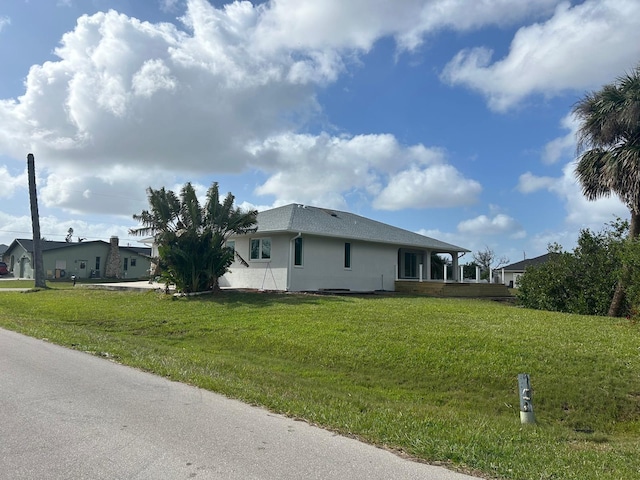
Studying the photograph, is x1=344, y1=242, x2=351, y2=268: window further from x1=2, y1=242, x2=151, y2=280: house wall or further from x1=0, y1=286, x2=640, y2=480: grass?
x1=2, y1=242, x2=151, y2=280: house wall

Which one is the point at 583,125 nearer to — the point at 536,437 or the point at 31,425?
the point at 536,437

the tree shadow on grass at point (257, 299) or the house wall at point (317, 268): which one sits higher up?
the house wall at point (317, 268)

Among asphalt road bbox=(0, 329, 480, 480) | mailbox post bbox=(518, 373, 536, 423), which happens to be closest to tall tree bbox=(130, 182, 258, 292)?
asphalt road bbox=(0, 329, 480, 480)

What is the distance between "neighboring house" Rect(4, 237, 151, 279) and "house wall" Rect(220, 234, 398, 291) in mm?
24964

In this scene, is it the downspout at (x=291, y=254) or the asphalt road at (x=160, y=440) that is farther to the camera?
the downspout at (x=291, y=254)

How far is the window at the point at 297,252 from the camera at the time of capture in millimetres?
22625

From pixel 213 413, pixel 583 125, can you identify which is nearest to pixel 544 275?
pixel 583 125

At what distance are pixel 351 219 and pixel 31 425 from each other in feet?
81.1

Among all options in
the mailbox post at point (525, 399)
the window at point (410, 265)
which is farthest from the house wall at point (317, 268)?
the mailbox post at point (525, 399)

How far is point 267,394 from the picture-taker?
23.3ft

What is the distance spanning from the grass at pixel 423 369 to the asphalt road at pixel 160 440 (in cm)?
49

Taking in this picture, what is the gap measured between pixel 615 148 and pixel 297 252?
12991 millimetres

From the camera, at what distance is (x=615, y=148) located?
16812 millimetres

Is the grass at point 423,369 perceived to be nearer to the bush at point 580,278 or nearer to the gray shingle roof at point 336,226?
the bush at point 580,278
